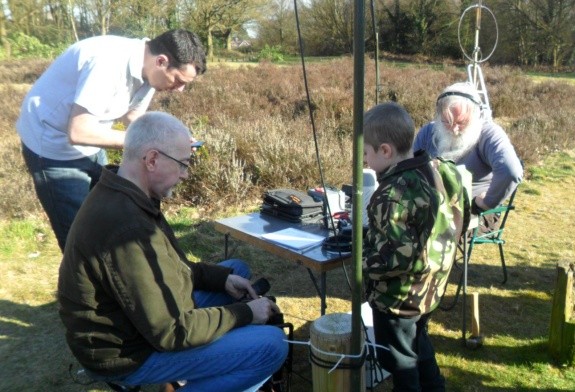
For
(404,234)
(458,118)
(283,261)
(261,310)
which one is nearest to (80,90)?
(261,310)

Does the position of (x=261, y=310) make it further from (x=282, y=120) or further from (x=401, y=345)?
(x=282, y=120)

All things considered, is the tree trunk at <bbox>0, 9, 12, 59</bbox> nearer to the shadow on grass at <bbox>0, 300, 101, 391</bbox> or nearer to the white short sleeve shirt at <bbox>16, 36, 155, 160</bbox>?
the shadow on grass at <bbox>0, 300, 101, 391</bbox>

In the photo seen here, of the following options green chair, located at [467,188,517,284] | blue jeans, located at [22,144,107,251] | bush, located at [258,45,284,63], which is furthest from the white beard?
bush, located at [258,45,284,63]

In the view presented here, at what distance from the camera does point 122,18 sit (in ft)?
64.7

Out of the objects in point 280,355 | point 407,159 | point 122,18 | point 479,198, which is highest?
point 122,18

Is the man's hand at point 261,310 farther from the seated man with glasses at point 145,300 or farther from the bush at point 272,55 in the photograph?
the bush at point 272,55

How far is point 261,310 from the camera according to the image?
2.04 metres

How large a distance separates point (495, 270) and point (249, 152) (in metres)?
3.29

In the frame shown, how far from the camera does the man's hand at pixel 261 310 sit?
202 centimetres

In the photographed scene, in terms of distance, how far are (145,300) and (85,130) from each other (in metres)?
1.11

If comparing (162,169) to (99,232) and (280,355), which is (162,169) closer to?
(99,232)

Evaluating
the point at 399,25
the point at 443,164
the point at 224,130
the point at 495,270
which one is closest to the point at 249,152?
the point at 224,130

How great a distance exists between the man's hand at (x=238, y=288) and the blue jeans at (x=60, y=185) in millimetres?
895

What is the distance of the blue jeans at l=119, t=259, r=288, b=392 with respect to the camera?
1.81 meters
